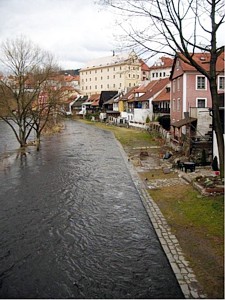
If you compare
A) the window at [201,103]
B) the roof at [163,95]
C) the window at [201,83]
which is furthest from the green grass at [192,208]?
the roof at [163,95]

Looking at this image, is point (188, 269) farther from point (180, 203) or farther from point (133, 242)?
point (180, 203)

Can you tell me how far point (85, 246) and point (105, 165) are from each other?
1258 cm

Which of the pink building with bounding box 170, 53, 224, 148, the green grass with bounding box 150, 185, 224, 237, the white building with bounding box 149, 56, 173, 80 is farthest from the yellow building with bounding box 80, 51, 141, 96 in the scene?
the green grass with bounding box 150, 185, 224, 237

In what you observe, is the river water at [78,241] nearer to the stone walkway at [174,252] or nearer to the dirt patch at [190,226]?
the stone walkway at [174,252]

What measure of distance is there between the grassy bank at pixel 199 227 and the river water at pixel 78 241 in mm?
639

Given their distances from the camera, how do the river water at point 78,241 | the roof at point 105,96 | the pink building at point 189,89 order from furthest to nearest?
the roof at point 105,96
the pink building at point 189,89
the river water at point 78,241

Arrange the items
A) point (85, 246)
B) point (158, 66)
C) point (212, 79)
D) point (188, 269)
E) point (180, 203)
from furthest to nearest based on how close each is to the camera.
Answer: point (158, 66) → point (212, 79) → point (180, 203) → point (85, 246) → point (188, 269)

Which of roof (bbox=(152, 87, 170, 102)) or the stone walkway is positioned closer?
→ the stone walkway

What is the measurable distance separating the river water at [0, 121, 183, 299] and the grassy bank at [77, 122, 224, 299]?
0.64 m

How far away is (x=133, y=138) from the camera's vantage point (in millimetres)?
36156

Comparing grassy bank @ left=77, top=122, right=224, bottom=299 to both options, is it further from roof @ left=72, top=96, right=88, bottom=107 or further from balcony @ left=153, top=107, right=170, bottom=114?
roof @ left=72, top=96, right=88, bottom=107

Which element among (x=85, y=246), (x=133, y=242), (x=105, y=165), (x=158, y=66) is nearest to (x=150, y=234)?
(x=133, y=242)

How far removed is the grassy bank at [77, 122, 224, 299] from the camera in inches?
269

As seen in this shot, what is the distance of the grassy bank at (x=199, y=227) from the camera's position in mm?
6836
